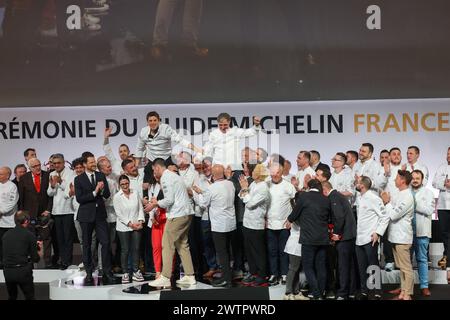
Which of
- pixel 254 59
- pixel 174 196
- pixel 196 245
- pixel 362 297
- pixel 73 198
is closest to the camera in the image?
pixel 362 297

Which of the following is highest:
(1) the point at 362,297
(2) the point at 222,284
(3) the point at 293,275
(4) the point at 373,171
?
(4) the point at 373,171

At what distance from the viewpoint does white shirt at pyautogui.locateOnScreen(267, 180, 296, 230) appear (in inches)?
341

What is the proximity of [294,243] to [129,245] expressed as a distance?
1816 millimetres

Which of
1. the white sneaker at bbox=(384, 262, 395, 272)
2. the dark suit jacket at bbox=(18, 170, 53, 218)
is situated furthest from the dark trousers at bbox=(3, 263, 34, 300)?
the white sneaker at bbox=(384, 262, 395, 272)

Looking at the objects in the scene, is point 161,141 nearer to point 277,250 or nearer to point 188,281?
point 188,281

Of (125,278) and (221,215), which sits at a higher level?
(221,215)

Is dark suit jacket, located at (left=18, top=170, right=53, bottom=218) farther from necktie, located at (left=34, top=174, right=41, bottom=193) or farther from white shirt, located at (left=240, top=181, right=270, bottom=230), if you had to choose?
white shirt, located at (left=240, top=181, right=270, bottom=230)

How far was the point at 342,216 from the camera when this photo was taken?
27.0ft

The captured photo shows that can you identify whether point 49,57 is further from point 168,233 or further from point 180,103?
point 168,233

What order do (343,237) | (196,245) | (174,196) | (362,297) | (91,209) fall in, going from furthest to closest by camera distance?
1. (196,245)
2. (91,209)
3. (174,196)
4. (362,297)
5. (343,237)

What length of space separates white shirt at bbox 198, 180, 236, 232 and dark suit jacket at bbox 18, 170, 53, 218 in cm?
208

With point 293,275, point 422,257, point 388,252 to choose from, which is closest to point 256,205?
point 293,275

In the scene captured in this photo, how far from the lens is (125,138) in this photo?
9953 mm

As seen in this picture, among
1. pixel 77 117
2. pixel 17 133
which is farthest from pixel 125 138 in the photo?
pixel 17 133
